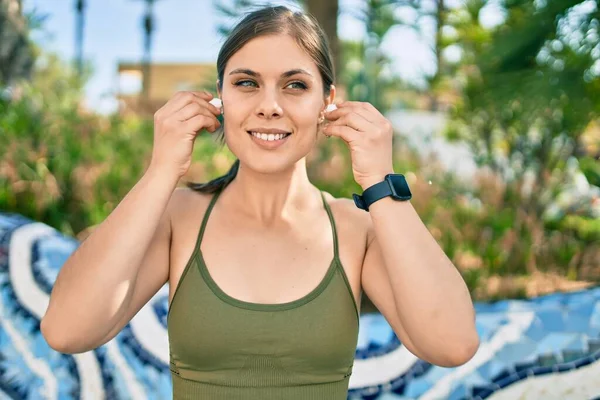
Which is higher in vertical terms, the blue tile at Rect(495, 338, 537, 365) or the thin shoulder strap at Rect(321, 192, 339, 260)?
the thin shoulder strap at Rect(321, 192, 339, 260)

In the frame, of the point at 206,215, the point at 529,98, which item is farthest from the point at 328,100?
the point at 529,98

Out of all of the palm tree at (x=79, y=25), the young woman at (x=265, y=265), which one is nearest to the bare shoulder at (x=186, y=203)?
the young woman at (x=265, y=265)

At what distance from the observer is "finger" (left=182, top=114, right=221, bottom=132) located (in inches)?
65.3

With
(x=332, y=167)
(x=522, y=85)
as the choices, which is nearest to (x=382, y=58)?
(x=332, y=167)

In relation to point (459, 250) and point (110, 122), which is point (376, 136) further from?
A: point (110, 122)

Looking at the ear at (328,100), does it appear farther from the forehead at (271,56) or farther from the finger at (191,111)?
the finger at (191,111)

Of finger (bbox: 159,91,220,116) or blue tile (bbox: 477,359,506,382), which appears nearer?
finger (bbox: 159,91,220,116)

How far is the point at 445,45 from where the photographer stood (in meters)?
6.57

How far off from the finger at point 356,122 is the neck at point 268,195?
9.9 inches

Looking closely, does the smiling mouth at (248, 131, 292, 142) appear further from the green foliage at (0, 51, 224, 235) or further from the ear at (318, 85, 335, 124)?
the green foliage at (0, 51, 224, 235)

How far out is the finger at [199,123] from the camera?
1.66m

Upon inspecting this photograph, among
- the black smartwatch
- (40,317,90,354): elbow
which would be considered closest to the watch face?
the black smartwatch

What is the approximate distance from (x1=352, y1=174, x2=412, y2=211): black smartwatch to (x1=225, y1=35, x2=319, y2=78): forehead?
14.2 inches

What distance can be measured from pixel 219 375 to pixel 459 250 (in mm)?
3191
